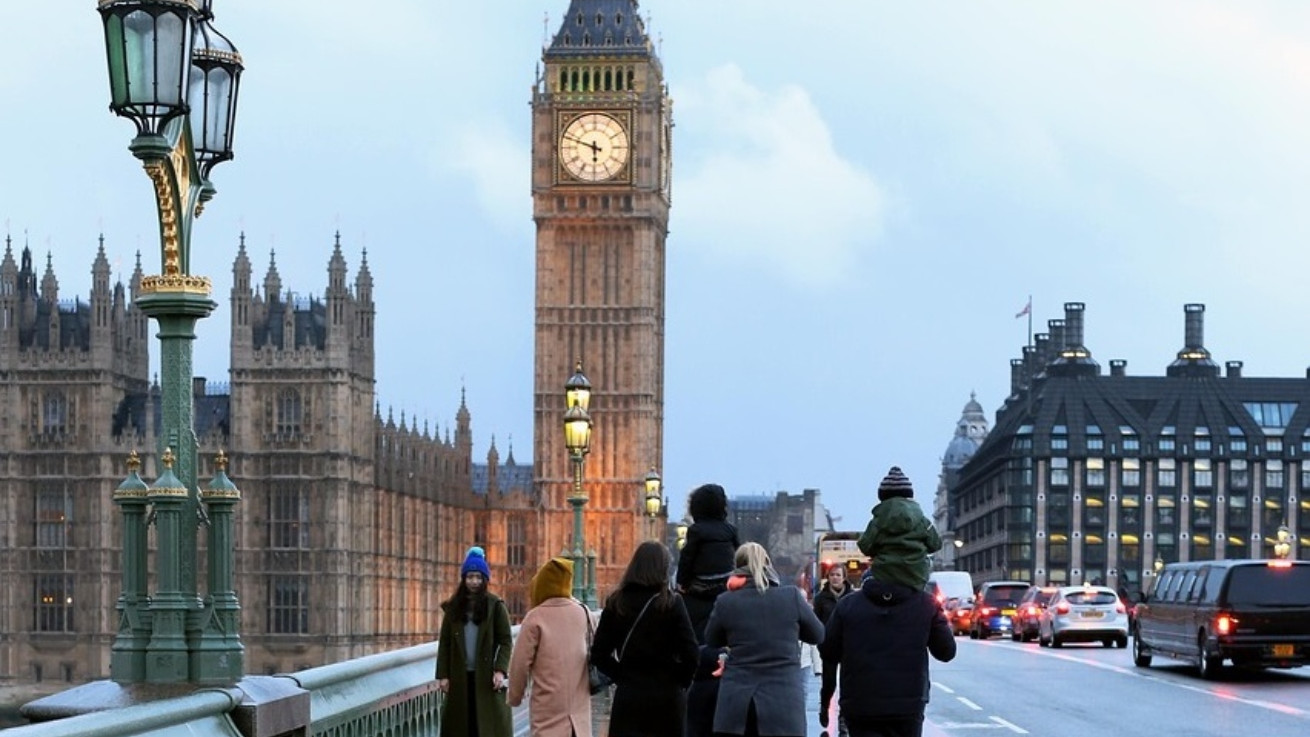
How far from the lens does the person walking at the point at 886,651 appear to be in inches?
458

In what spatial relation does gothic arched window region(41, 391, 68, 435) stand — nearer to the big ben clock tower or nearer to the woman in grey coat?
the big ben clock tower

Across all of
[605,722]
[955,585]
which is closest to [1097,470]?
[955,585]

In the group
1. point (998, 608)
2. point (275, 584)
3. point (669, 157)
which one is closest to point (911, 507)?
point (998, 608)

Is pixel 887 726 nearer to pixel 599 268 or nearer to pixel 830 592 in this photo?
pixel 830 592

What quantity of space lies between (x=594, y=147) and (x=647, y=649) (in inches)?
4029

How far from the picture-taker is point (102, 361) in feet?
311

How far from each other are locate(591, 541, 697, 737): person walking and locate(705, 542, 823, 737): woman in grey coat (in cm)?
32

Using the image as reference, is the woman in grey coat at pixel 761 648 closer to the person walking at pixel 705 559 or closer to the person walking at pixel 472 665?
the person walking at pixel 705 559

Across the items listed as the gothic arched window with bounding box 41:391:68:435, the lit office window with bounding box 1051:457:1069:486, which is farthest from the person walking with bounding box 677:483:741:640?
the lit office window with bounding box 1051:457:1069:486

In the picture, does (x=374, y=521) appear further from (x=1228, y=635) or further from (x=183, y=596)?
(x=183, y=596)

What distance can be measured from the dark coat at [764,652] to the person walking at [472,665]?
2345mm

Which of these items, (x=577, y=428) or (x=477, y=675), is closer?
(x=477, y=675)

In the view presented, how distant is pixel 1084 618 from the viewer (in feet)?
150

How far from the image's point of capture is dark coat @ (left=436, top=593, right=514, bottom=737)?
1462 cm
